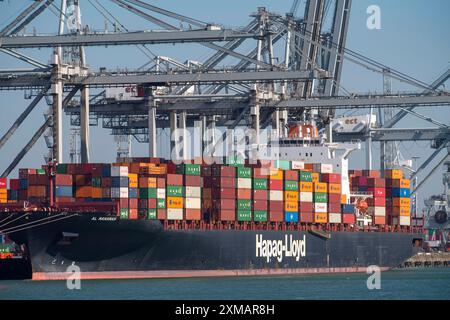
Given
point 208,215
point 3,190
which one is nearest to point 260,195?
point 208,215

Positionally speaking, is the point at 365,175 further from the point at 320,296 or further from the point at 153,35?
the point at 320,296

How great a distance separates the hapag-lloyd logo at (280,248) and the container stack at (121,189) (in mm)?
8708

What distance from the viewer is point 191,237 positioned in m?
57.2

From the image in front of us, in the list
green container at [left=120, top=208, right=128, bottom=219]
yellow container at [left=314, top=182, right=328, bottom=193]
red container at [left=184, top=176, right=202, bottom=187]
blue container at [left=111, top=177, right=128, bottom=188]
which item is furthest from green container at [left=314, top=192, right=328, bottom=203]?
blue container at [left=111, top=177, right=128, bottom=188]

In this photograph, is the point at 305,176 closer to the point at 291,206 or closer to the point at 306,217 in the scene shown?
the point at 291,206

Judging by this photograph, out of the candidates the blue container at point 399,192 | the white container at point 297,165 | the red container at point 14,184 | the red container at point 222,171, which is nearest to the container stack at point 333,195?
the white container at point 297,165

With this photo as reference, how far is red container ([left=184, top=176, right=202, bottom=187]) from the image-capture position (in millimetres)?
56719

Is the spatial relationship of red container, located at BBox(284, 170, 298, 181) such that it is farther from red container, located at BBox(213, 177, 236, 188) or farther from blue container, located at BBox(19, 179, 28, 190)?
blue container, located at BBox(19, 179, 28, 190)

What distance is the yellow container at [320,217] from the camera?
212ft

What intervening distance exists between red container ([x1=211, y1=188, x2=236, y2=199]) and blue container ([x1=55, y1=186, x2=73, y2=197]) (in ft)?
24.2

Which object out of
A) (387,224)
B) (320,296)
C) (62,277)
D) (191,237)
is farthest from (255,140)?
(320,296)

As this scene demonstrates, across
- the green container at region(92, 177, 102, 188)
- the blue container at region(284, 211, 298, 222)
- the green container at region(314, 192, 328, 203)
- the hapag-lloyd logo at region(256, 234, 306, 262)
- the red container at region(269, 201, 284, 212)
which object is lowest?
the hapag-lloyd logo at region(256, 234, 306, 262)

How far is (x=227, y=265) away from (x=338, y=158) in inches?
503

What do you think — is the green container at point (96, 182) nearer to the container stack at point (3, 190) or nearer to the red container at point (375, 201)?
the container stack at point (3, 190)
